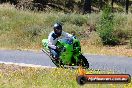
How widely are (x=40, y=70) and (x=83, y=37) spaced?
11.6 metres

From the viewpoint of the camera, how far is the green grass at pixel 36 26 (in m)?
24.4

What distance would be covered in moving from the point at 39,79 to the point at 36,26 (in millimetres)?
14533

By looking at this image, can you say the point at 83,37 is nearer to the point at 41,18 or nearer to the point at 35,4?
the point at 41,18

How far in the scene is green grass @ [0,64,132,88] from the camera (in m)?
11.1

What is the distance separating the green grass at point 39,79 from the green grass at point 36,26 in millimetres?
9356

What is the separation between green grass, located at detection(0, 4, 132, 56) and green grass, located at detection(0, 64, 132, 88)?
9356 millimetres

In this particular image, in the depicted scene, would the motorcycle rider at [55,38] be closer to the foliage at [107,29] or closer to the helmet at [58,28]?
the helmet at [58,28]

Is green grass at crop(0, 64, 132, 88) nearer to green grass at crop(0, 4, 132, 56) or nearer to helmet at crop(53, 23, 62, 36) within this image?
helmet at crop(53, 23, 62, 36)

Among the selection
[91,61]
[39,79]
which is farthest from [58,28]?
[39,79]

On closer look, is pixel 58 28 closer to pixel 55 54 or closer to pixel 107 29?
pixel 55 54

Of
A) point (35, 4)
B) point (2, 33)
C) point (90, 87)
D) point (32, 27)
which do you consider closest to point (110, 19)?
point (32, 27)

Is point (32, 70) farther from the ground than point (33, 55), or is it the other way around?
point (32, 70)

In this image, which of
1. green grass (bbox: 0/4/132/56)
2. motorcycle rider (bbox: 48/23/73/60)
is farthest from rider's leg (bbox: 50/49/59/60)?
green grass (bbox: 0/4/132/56)

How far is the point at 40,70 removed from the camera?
549 inches
